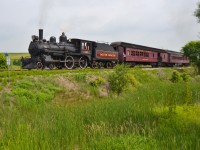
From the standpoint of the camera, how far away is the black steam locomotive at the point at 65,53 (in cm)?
2314

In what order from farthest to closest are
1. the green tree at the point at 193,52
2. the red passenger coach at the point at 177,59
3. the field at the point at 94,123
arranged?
1. the red passenger coach at the point at 177,59
2. the green tree at the point at 193,52
3. the field at the point at 94,123

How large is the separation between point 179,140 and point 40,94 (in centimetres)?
958

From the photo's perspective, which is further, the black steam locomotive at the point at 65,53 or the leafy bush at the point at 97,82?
the black steam locomotive at the point at 65,53

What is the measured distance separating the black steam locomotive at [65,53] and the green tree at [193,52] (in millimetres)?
17499

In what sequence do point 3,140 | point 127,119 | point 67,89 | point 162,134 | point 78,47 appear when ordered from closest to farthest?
1. point 3,140
2. point 162,134
3. point 127,119
4. point 67,89
5. point 78,47

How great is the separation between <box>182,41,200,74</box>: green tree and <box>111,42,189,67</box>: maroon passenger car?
2.34 meters

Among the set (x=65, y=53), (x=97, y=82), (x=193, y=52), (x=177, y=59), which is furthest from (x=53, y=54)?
(x=177, y=59)

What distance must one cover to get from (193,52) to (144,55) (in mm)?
11344

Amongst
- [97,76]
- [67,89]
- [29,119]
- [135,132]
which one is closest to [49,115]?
[29,119]

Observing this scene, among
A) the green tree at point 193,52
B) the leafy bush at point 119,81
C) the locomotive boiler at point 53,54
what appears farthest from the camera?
the green tree at point 193,52

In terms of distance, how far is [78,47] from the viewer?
26875 mm

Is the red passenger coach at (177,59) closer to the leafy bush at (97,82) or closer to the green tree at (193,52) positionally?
the green tree at (193,52)

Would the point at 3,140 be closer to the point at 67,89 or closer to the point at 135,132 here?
the point at 135,132

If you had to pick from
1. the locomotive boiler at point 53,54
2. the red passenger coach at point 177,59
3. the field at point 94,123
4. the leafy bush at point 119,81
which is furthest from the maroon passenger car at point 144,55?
the field at point 94,123
